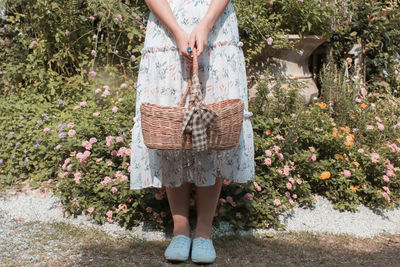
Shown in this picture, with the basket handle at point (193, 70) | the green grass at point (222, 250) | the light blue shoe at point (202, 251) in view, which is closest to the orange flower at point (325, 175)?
the green grass at point (222, 250)

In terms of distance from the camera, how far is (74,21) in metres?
3.85

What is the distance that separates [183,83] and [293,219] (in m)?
1.25

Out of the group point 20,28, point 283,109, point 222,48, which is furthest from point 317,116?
point 20,28

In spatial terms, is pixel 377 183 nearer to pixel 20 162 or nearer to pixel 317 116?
pixel 317 116

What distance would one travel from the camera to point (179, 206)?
212 cm

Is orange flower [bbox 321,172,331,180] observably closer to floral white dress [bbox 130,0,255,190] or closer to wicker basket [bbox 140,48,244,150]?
floral white dress [bbox 130,0,255,190]

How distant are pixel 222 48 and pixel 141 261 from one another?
3.72ft

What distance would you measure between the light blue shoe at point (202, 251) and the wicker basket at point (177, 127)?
1.92ft

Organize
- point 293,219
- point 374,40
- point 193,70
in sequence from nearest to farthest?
point 193,70, point 293,219, point 374,40

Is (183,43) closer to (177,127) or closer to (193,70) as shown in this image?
(193,70)

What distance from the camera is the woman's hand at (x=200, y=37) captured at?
1833mm

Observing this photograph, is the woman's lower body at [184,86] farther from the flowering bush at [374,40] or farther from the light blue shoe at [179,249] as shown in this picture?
the flowering bush at [374,40]

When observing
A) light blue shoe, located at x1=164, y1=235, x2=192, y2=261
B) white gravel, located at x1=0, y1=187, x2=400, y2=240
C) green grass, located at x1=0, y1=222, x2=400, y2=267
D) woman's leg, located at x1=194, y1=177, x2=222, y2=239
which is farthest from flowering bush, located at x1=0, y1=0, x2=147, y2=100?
light blue shoe, located at x1=164, y1=235, x2=192, y2=261

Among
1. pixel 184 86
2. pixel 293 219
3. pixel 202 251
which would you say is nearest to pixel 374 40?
pixel 293 219
